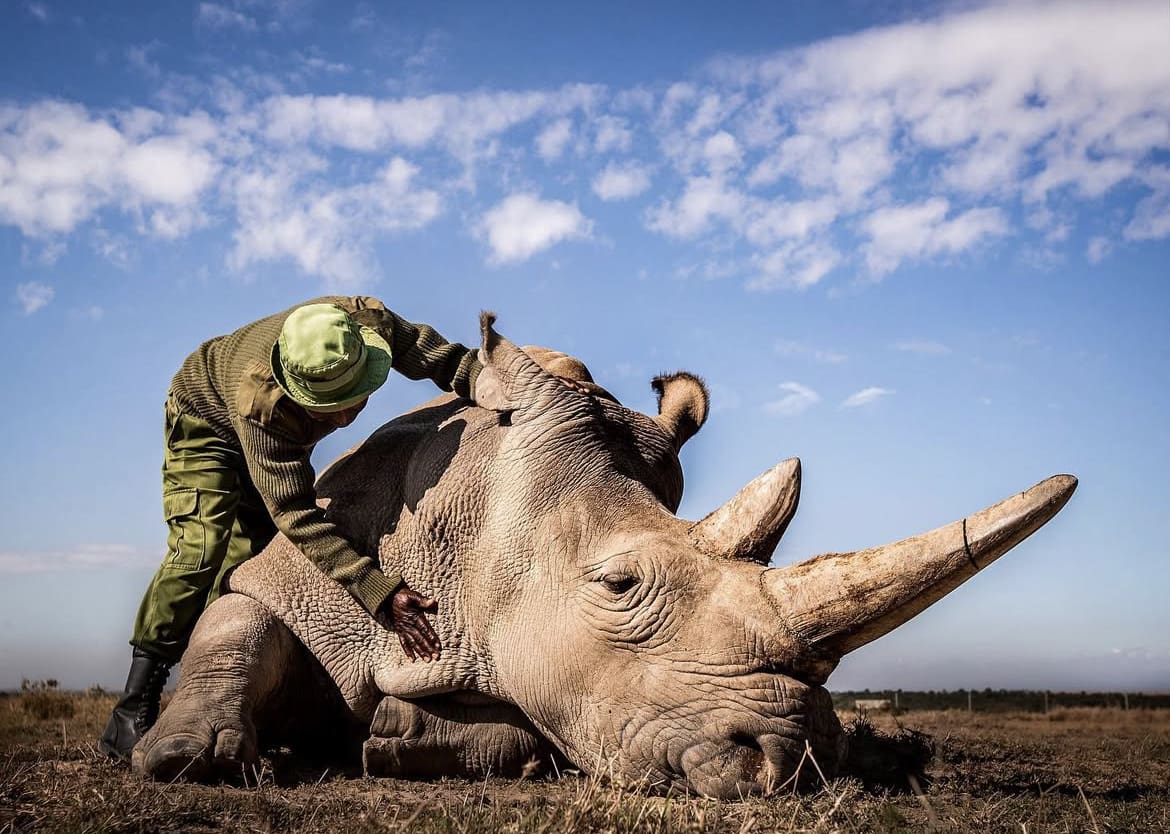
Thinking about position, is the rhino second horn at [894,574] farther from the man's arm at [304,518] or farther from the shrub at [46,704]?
the shrub at [46,704]

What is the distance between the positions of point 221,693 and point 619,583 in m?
1.92

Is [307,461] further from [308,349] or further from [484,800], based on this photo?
A: [484,800]

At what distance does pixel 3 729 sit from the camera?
27.2 feet

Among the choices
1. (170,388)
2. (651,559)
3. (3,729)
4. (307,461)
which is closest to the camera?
(651,559)

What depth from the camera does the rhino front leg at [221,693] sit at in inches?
183

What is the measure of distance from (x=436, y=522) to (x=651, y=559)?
1168 mm

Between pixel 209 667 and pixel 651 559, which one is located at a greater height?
pixel 651 559

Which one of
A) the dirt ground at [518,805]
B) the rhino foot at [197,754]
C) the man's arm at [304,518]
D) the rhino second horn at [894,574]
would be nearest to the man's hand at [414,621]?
the man's arm at [304,518]

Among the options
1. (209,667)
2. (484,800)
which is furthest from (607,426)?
(209,667)

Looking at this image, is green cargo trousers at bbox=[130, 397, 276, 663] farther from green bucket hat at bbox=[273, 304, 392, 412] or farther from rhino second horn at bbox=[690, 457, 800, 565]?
rhino second horn at bbox=[690, 457, 800, 565]

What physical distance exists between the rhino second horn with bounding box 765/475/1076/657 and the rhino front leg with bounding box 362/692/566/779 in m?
1.54

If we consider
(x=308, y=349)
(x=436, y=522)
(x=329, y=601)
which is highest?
(x=308, y=349)

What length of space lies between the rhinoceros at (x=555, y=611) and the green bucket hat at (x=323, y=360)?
0.51 m

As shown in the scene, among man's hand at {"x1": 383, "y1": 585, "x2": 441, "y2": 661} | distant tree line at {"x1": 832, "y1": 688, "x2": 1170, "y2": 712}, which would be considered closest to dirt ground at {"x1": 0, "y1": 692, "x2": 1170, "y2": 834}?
man's hand at {"x1": 383, "y1": 585, "x2": 441, "y2": 661}
